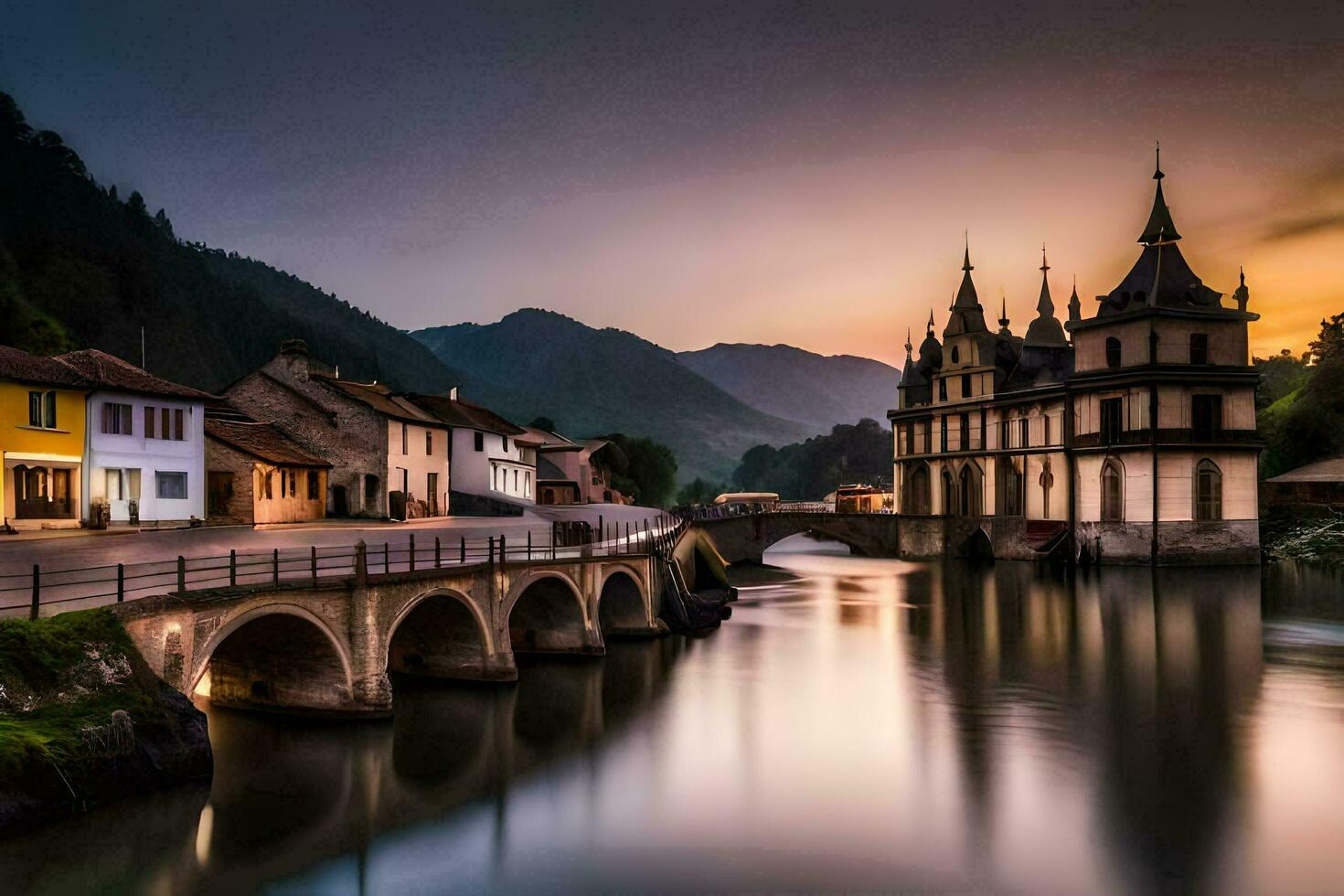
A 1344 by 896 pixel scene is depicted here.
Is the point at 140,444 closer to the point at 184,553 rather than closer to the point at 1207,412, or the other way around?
the point at 184,553

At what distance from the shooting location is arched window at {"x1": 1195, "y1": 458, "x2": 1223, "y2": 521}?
68.5m

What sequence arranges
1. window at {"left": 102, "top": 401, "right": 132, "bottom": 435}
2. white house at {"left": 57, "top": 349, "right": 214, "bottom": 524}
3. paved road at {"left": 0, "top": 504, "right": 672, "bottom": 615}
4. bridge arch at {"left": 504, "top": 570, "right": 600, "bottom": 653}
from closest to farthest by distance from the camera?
1. paved road at {"left": 0, "top": 504, "right": 672, "bottom": 615}
2. white house at {"left": 57, "top": 349, "right": 214, "bottom": 524}
3. window at {"left": 102, "top": 401, "right": 132, "bottom": 435}
4. bridge arch at {"left": 504, "top": 570, "right": 600, "bottom": 653}

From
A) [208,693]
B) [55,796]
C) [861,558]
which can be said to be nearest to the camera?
[55,796]

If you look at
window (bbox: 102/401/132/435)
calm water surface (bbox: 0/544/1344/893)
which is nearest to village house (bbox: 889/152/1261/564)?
calm water surface (bbox: 0/544/1344/893)

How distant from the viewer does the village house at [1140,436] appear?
68188mm

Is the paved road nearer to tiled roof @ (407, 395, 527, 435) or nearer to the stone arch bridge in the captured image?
the stone arch bridge

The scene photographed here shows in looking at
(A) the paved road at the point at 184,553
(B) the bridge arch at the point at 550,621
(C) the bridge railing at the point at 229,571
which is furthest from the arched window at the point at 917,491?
(B) the bridge arch at the point at 550,621

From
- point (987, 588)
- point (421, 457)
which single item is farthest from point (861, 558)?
point (421, 457)

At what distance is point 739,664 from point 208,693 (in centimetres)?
1994

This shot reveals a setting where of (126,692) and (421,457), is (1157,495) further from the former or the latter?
(126,692)

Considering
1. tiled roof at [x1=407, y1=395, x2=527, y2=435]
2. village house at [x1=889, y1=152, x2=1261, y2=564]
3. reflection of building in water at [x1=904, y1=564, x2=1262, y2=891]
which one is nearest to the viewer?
reflection of building in water at [x1=904, y1=564, x2=1262, y2=891]

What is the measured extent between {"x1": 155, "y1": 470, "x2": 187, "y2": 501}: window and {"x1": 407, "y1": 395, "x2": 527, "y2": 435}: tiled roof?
65.1 feet

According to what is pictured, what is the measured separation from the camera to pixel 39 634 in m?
16.8

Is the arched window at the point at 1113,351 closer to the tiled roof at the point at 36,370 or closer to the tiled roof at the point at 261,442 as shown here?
the tiled roof at the point at 261,442
